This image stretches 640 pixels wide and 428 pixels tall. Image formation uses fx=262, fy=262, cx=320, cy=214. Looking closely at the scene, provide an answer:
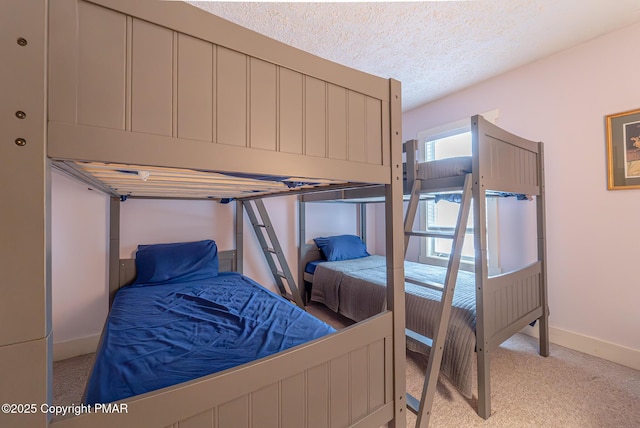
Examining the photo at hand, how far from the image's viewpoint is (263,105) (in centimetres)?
75

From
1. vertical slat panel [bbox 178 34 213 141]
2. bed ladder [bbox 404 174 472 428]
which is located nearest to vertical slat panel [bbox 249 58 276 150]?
vertical slat panel [bbox 178 34 213 141]

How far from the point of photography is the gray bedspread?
1702 mm

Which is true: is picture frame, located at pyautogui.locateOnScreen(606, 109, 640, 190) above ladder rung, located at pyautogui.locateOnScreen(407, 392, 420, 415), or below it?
above

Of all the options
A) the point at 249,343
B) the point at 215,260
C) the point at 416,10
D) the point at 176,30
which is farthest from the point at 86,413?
the point at 416,10

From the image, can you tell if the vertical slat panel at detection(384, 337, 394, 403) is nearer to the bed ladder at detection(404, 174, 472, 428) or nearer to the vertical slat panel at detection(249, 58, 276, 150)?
the bed ladder at detection(404, 174, 472, 428)

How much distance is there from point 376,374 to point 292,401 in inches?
14.8

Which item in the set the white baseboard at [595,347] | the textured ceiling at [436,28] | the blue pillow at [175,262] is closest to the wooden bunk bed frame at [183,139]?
the textured ceiling at [436,28]

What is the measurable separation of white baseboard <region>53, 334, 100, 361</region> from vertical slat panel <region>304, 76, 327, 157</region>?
263 centimetres

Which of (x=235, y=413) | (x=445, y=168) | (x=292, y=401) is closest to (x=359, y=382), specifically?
(x=292, y=401)

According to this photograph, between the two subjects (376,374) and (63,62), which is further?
(376,374)

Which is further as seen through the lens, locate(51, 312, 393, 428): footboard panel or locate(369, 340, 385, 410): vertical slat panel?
locate(369, 340, 385, 410): vertical slat panel

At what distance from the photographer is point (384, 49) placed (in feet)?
7.64

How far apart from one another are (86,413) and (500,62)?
3520 mm

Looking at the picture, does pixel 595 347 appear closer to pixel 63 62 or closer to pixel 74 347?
pixel 63 62
